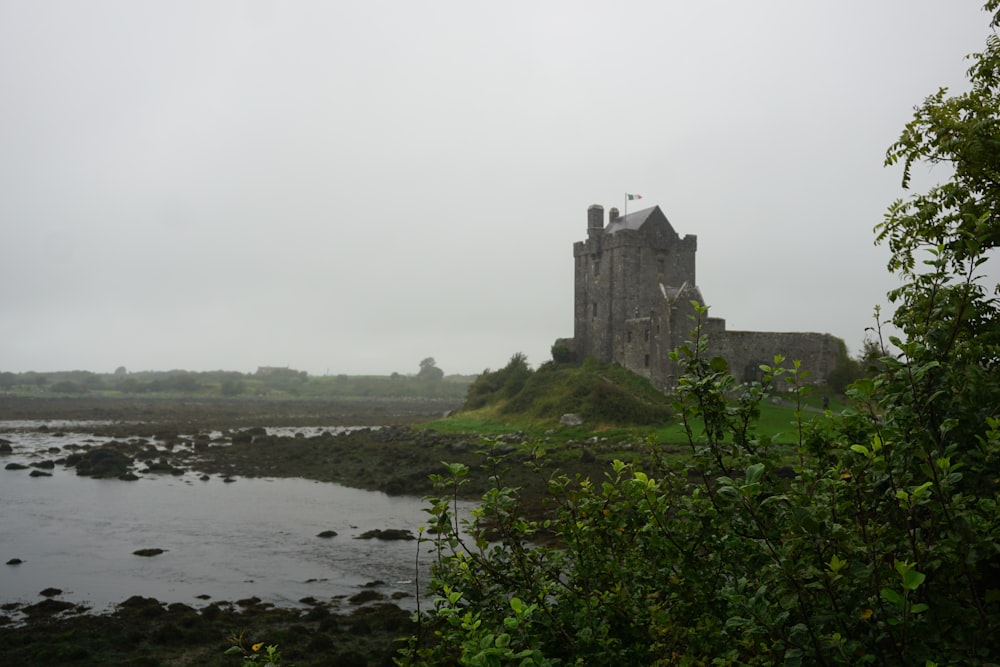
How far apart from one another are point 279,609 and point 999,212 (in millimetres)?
16327

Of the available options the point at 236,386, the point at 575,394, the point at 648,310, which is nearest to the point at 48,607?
the point at 575,394

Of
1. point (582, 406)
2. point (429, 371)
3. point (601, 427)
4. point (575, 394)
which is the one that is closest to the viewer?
point (601, 427)

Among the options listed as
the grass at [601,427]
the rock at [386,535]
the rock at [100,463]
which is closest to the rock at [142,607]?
the rock at [386,535]

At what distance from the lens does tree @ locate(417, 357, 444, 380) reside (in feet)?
617

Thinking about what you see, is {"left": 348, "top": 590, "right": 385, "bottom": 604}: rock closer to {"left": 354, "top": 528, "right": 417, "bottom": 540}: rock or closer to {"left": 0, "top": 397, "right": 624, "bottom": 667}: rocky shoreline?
{"left": 0, "top": 397, "right": 624, "bottom": 667}: rocky shoreline

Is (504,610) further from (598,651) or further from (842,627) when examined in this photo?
(842,627)

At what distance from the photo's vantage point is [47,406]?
104938 millimetres

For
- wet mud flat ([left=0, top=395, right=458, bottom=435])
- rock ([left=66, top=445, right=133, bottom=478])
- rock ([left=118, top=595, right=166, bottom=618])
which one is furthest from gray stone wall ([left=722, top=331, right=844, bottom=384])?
wet mud flat ([left=0, top=395, right=458, bottom=435])

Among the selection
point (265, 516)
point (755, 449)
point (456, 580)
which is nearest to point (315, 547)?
point (265, 516)

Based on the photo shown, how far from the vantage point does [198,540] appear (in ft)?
81.9

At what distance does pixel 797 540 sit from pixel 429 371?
188 m

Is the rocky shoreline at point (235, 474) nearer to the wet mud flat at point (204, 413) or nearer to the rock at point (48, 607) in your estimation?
the rock at point (48, 607)

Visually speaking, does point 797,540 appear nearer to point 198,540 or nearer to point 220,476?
point 198,540

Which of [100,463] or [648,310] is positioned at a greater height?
[648,310]
